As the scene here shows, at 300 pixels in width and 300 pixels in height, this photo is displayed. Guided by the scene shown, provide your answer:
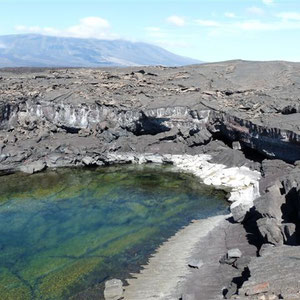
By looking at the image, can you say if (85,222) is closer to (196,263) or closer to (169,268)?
(169,268)

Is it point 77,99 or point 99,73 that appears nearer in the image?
point 77,99

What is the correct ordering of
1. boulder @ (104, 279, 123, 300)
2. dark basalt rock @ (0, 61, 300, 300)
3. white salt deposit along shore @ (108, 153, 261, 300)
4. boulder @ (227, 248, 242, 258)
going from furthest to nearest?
dark basalt rock @ (0, 61, 300, 300) → boulder @ (227, 248, 242, 258) → white salt deposit along shore @ (108, 153, 261, 300) → boulder @ (104, 279, 123, 300)

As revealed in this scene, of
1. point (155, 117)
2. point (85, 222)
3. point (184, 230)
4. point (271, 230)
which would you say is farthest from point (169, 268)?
point (155, 117)

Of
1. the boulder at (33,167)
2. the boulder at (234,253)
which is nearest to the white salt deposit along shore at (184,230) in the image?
the boulder at (234,253)

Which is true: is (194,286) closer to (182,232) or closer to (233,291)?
(233,291)

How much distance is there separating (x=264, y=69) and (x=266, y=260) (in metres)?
51.1

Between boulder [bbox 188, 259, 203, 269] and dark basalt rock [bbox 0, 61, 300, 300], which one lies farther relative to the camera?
dark basalt rock [bbox 0, 61, 300, 300]

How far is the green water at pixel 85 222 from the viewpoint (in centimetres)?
2414

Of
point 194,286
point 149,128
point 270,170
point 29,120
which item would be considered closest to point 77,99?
point 29,120

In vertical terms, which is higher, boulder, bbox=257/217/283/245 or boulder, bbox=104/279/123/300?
boulder, bbox=257/217/283/245

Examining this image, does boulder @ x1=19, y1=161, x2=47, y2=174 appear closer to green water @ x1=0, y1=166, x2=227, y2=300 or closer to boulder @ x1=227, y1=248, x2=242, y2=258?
green water @ x1=0, y1=166, x2=227, y2=300

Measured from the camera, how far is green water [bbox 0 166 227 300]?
24.1m

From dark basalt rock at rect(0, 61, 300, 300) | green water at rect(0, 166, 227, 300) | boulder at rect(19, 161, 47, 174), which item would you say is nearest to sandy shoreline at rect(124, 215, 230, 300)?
green water at rect(0, 166, 227, 300)

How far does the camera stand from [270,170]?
38.2 m
